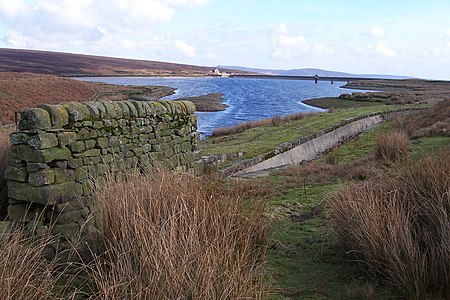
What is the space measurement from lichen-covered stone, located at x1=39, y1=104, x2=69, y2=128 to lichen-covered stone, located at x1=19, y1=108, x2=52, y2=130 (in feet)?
0.40

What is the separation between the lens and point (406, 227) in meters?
4.61

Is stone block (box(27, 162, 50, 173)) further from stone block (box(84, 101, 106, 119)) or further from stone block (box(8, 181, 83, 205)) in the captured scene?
stone block (box(84, 101, 106, 119))

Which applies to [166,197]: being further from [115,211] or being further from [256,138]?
[256,138]

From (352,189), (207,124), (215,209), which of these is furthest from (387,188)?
(207,124)

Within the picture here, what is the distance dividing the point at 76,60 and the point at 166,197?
166 m

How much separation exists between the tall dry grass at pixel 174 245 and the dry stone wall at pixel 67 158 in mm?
810

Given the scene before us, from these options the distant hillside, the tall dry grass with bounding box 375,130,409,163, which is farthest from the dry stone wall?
the distant hillside

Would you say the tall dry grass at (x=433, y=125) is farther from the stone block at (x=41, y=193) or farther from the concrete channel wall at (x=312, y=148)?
the stone block at (x=41, y=193)

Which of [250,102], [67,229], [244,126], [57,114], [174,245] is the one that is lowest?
[250,102]

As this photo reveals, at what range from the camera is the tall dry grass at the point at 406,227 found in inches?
172

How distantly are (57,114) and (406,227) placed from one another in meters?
4.54

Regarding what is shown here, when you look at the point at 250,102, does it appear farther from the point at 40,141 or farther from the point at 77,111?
the point at 40,141

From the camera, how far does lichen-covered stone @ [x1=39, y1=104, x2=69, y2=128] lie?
6242mm

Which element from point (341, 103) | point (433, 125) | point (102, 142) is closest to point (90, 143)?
point (102, 142)
